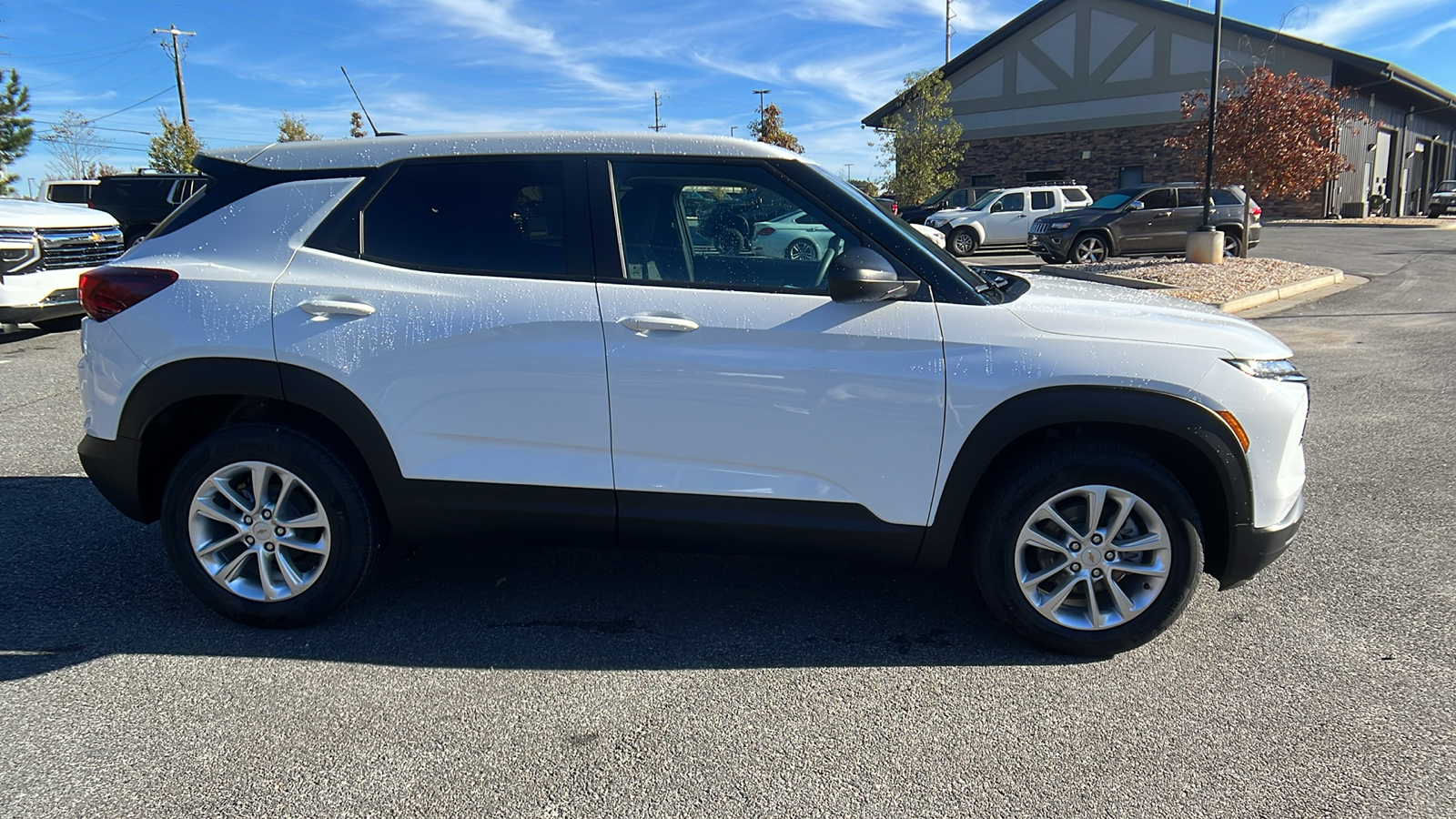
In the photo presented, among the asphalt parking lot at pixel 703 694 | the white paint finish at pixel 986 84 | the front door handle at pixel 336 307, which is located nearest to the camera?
the asphalt parking lot at pixel 703 694

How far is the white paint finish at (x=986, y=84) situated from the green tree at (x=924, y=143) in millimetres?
7605

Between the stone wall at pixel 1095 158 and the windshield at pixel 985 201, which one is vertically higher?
the stone wall at pixel 1095 158

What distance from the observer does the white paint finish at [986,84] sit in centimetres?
3878

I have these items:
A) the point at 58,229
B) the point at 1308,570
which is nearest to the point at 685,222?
the point at 1308,570

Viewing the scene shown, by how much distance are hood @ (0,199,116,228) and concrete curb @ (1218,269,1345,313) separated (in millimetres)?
13738

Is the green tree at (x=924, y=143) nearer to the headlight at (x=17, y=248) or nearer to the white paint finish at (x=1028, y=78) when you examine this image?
the white paint finish at (x=1028, y=78)

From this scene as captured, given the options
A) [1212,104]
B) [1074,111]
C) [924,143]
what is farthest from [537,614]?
[1074,111]

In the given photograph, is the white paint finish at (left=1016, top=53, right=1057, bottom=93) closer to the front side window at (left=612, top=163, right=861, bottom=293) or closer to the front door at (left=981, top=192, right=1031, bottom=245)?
the front door at (left=981, top=192, right=1031, bottom=245)

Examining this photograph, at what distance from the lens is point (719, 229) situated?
338 cm

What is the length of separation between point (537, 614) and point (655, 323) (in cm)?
130

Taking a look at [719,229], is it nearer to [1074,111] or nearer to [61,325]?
[61,325]

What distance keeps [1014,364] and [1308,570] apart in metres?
1.99

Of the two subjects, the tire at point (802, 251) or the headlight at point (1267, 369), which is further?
the tire at point (802, 251)

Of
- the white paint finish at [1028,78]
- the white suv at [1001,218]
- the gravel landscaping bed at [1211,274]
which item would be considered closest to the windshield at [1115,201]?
the gravel landscaping bed at [1211,274]
